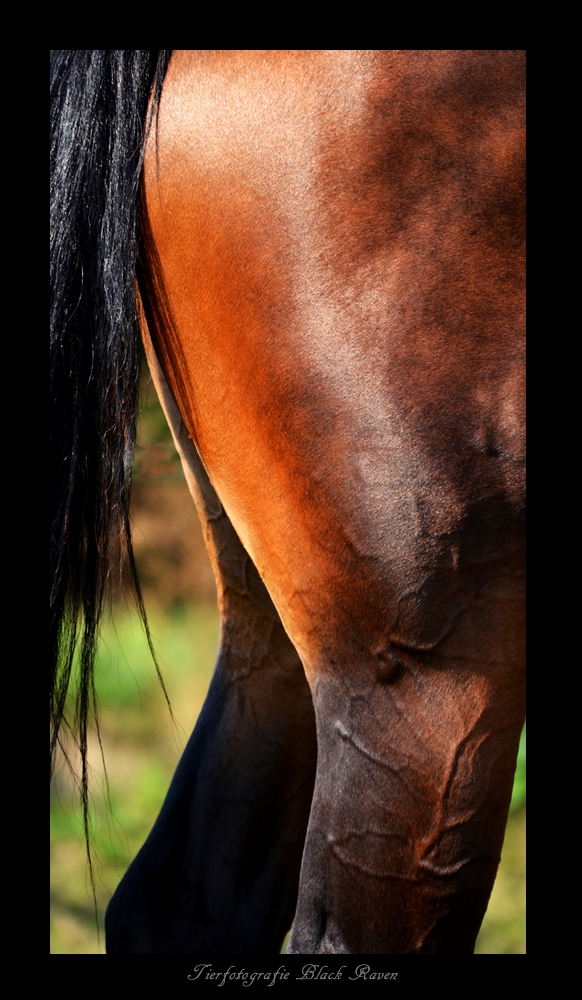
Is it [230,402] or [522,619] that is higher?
[230,402]

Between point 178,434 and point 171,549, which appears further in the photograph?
point 171,549

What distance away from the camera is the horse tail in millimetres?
813

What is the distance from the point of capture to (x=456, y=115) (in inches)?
26.6

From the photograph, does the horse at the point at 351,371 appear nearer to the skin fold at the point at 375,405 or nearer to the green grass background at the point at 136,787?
the skin fold at the point at 375,405

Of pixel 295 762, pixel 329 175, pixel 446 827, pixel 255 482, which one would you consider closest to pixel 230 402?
pixel 255 482

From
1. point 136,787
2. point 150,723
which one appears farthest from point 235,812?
point 150,723

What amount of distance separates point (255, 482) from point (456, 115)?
1.21 feet

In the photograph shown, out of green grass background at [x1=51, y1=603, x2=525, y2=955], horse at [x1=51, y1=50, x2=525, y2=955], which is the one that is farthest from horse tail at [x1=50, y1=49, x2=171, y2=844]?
green grass background at [x1=51, y1=603, x2=525, y2=955]

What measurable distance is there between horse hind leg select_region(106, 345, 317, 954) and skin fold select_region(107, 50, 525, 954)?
13.3 inches

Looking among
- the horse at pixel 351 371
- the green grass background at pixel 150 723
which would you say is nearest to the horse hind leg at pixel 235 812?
the green grass background at pixel 150 723

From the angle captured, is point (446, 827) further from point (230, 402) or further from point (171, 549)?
point (171, 549)

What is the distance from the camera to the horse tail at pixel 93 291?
2.67ft

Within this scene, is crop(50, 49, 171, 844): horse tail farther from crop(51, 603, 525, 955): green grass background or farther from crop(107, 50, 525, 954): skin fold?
crop(51, 603, 525, 955): green grass background

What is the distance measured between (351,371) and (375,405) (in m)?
0.04
